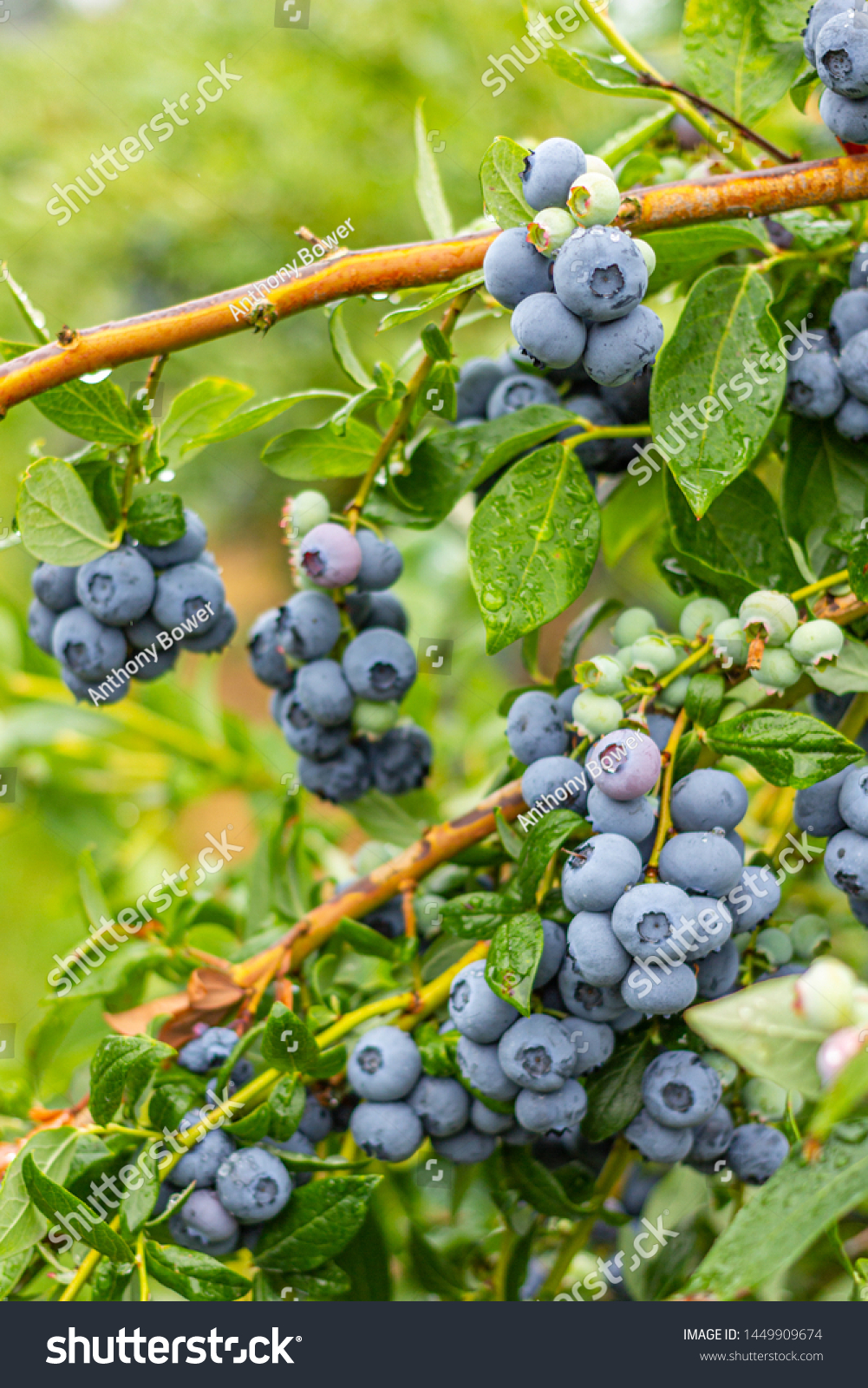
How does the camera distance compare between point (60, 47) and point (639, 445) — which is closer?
point (639, 445)

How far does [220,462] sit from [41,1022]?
8.89 feet

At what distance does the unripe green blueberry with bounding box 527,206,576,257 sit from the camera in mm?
577

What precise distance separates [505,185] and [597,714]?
30 cm

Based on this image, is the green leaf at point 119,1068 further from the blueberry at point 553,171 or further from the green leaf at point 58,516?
the blueberry at point 553,171

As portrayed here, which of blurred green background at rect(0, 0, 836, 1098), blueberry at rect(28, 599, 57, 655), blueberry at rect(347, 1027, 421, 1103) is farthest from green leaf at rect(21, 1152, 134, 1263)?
blurred green background at rect(0, 0, 836, 1098)

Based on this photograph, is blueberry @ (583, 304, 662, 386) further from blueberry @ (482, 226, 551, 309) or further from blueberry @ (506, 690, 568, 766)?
blueberry @ (506, 690, 568, 766)

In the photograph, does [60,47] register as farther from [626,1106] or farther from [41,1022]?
[626,1106]

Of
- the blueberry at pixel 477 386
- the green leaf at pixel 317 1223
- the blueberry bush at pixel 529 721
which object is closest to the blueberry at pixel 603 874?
→ the blueberry bush at pixel 529 721

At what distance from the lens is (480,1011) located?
667 mm

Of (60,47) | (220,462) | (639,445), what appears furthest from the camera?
(220,462)

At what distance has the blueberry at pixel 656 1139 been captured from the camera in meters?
0.72

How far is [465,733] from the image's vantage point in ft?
4.98

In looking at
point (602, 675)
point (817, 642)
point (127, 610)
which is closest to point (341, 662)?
point (127, 610)
